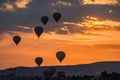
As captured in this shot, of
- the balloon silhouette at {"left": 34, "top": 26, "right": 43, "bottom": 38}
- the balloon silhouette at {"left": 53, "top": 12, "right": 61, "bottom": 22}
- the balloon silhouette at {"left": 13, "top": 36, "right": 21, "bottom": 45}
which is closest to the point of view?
the balloon silhouette at {"left": 53, "top": 12, "right": 61, "bottom": 22}

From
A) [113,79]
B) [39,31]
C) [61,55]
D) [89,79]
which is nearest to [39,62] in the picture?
[61,55]

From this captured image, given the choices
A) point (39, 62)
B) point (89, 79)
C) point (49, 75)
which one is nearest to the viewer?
point (39, 62)

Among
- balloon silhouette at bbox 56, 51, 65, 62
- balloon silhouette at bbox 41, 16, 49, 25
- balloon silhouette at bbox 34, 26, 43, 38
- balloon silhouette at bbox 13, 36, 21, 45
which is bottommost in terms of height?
balloon silhouette at bbox 56, 51, 65, 62

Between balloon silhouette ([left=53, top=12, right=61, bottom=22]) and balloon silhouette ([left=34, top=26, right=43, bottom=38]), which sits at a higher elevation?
balloon silhouette ([left=53, top=12, right=61, bottom=22])

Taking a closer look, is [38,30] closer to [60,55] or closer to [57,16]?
[57,16]

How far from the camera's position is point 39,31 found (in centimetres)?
9938

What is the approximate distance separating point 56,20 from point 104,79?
42.5 metres

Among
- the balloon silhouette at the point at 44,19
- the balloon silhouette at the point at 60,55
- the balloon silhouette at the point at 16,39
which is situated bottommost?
the balloon silhouette at the point at 60,55

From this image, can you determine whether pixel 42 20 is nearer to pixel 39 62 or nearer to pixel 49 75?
pixel 39 62

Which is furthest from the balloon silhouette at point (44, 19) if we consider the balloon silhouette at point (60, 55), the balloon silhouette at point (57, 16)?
the balloon silhouette at point (60, 55)

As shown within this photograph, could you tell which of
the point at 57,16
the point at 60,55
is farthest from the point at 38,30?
the point at 60,55

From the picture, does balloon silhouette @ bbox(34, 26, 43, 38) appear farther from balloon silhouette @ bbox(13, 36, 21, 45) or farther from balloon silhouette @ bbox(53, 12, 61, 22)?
balloon silhouette @ bbox(13, 36, 21, 45)

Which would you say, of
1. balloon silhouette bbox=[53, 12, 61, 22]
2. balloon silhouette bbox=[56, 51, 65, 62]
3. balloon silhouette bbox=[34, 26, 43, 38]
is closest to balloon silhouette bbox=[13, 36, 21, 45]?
balloon silhouette bbox=[34, 26, 43, 38]

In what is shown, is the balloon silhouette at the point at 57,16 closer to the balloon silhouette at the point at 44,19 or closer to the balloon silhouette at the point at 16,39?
the balloon silhouette at the point at 44,19
